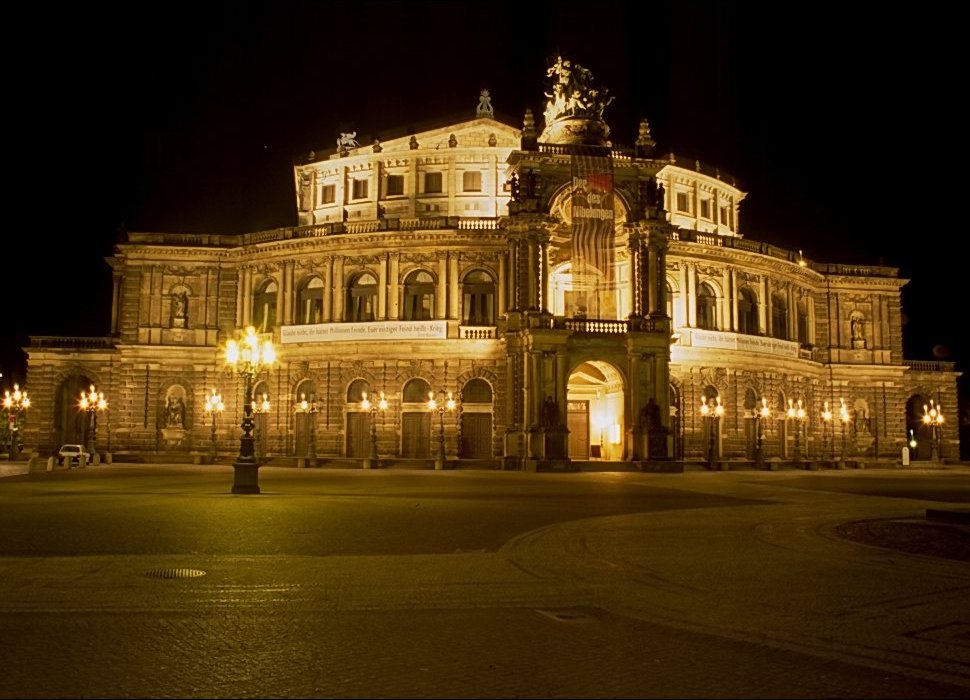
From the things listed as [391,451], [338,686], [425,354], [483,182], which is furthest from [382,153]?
[338,686]

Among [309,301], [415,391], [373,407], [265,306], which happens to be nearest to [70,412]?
[265,306]

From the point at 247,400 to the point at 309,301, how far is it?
106 ft

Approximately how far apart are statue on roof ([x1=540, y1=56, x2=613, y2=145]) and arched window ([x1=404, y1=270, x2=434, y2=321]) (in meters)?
11.8

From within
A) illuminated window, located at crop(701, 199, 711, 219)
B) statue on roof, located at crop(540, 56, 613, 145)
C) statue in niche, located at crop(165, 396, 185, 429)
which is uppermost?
statue on roof, located at crop(540, 56, 613, 145)

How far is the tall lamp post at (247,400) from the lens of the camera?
28000mm

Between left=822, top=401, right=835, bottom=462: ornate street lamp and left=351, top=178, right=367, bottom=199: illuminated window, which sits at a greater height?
left=351, top=178, right=367, bottom=199: illuminated window

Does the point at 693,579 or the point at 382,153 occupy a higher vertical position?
the point at 382,153

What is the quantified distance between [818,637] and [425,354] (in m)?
49.2

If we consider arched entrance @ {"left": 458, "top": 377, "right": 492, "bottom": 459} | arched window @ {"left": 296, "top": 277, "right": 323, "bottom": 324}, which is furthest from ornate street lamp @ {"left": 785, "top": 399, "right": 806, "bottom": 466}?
arched window @ {"left": 296, "top": 277, "right": 323, "bottom": 324}

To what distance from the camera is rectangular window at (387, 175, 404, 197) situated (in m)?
64.9

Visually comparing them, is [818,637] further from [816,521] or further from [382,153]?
[382,153]

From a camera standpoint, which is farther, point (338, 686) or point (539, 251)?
point (539, 251)

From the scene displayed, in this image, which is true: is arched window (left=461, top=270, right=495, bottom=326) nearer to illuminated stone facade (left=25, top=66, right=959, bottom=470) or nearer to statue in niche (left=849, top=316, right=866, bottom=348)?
illuminated stone facade (left=25, top=66, right=959, bottom=470)

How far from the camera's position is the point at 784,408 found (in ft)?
212
